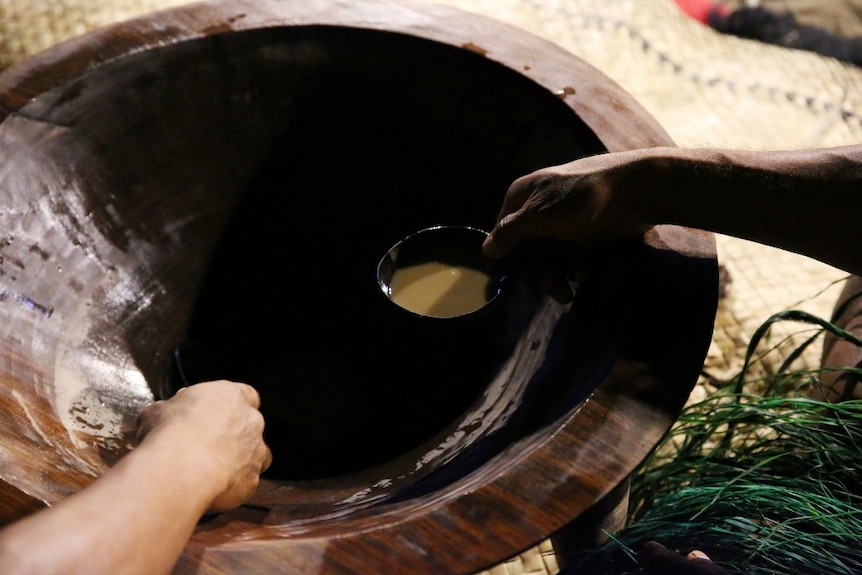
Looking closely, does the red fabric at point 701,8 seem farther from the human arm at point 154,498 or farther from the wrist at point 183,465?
the wrist at point 183,465

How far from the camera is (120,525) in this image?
0.67 metres

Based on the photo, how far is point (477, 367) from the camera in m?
1.29

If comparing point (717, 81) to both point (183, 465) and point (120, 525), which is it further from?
point (120, 525)

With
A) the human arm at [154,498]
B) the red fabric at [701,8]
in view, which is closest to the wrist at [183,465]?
the human arm at [154,498]

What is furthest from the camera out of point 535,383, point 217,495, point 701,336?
point 535,383

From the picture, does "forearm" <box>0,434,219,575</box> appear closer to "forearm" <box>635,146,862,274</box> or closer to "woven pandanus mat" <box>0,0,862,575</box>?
"forearm" <box>635,146,862,274</box>

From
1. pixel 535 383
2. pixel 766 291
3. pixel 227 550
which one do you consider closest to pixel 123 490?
pixel 227 550

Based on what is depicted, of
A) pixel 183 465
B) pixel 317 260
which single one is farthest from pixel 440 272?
pixel 183 465

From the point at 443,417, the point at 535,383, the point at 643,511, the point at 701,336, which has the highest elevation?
the point at 701,336

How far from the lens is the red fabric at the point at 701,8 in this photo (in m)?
2.78

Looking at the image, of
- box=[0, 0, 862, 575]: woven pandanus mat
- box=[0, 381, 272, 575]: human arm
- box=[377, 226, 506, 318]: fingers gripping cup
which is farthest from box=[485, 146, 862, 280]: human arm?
box=[0, 0, 862, 575]: woven pandanus mat

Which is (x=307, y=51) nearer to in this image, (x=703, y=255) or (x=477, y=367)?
(x=477, y=367)

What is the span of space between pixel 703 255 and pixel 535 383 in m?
0.31

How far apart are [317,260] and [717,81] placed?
170cm
